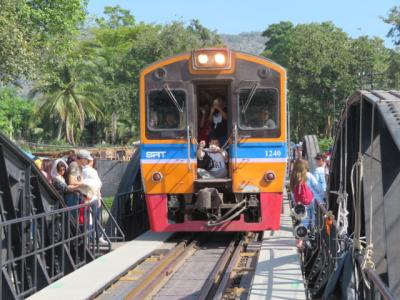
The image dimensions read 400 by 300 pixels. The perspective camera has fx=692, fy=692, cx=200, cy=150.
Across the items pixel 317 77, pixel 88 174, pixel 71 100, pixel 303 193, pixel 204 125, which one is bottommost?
pixel 303 193

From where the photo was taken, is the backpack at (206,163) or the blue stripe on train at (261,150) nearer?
the blue stripe on train at (261,150)

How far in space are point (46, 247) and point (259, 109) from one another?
189 inches

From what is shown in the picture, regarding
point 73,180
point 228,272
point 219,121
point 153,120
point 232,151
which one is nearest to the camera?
point 228,272

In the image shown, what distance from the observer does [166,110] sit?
40.9 feet

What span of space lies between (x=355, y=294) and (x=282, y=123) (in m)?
6.27

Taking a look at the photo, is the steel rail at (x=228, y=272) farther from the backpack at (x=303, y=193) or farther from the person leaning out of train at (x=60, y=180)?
the person leaning out of train at (x=60, y=180)

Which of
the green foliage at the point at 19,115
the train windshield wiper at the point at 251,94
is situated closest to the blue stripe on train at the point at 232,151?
the train windshield wiper at the point at 251,94

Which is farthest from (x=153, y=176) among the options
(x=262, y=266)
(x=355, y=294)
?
(x=355, y=294)

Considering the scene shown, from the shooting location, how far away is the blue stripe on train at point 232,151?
12148 mm

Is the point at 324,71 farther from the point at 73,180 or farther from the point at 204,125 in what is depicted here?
the point at 73,180

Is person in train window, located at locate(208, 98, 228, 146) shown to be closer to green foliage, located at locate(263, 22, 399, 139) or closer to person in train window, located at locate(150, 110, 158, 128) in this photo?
person in train window, located at locate(150, 110, 158, 128)

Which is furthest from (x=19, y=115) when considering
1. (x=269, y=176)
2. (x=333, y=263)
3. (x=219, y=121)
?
(x=333, y=263)

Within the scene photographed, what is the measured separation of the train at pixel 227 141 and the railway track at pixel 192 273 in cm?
53

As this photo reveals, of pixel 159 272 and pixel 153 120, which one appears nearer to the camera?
pixel 159 272
